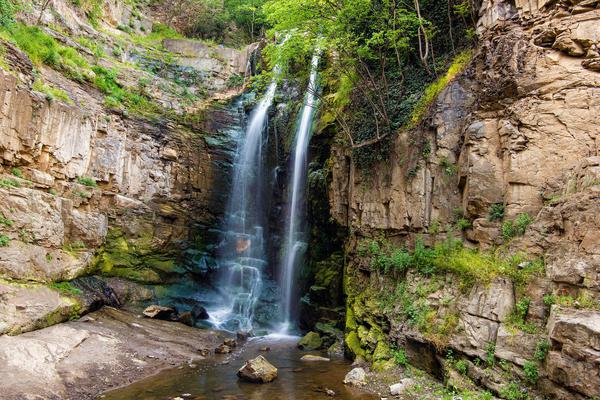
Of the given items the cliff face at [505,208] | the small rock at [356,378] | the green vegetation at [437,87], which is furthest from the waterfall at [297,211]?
the small rock at [356,378]

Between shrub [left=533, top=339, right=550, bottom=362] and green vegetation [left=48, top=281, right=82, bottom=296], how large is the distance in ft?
43.2

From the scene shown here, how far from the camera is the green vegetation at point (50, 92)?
14.4 m

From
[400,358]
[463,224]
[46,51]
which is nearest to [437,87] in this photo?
[463,224]

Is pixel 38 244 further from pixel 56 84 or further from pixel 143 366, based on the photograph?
pixel 56 84

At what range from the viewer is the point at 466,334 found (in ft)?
27.6

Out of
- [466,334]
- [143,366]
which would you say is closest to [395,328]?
[466,334]

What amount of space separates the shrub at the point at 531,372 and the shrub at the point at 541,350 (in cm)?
14

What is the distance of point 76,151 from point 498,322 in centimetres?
1577

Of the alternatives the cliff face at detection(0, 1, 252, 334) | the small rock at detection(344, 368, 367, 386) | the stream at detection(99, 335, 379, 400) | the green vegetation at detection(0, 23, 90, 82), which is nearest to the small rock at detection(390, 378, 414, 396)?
the stream at detection(99, 335, 379, 400)

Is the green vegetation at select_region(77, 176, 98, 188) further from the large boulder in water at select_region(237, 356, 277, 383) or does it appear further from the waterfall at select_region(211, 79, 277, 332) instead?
the large boulder in water at select_region(237, 356, 277, 383)

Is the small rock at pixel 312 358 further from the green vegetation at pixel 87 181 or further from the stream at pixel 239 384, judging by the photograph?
the green vegetation at pixel 87 181

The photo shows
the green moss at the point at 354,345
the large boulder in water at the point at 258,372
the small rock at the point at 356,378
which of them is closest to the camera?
the small rock at the point at 356,378

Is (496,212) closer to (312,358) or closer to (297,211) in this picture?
(312,358)

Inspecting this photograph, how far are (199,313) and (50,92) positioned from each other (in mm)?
10363
